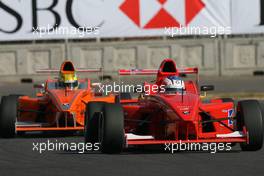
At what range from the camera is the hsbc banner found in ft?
94.6

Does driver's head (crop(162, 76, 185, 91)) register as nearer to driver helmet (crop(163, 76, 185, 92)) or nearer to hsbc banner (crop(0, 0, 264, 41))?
driver helmet (crop(163, 76, 185, 92))

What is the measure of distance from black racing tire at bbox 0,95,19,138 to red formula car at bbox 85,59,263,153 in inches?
89.5

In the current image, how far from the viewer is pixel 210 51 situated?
3078cm

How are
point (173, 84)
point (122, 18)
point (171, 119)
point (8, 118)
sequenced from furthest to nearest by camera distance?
point (122, 18)
point (8, 118)
point (173, 84)
point (171, 119)

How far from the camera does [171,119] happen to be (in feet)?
45.1

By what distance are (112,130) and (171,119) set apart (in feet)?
2.94

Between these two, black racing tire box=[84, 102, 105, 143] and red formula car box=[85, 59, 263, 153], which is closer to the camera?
red formula car box=[85, 59, 263, 153]

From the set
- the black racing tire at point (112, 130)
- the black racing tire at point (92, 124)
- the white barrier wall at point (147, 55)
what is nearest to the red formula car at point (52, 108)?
the black racing tire at point (92, 124)

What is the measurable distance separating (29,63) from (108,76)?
8.28 feet

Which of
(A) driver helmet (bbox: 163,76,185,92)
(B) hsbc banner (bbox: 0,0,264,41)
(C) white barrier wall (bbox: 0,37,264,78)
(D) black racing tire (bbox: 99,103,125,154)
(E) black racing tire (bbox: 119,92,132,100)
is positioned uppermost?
(B) hsbc banner (bbox: 0,0,264,41)

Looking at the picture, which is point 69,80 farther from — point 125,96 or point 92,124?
point 92,124

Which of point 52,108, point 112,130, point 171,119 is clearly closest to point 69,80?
point 52,108

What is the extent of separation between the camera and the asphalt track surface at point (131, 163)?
11703 mm

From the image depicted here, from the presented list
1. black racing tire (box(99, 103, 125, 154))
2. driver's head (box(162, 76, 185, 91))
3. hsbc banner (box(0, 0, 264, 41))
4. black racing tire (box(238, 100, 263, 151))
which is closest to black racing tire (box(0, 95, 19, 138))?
driver's head (box(162, 76, 185, 91))
